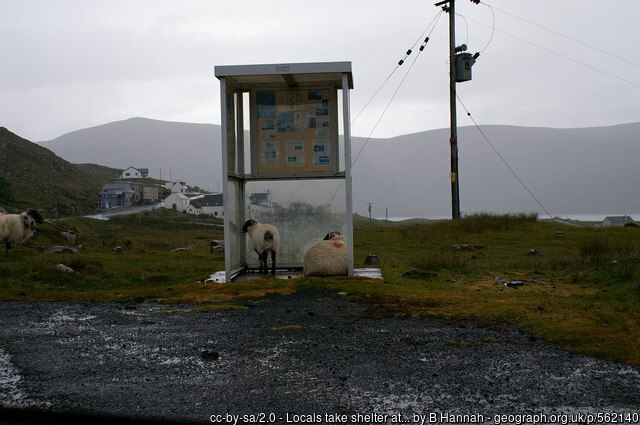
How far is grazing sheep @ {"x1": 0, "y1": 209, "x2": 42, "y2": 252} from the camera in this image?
64.2 feet

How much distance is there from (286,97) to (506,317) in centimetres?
904

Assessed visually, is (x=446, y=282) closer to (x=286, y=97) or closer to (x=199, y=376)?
(x=286, y=97)

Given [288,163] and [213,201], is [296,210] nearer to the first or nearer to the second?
[288,163]

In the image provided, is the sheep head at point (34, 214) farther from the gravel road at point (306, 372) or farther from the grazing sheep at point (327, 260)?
the gravel road at point (306, 372)

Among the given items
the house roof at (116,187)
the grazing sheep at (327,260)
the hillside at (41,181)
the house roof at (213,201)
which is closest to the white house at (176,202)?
the house roof at (213,201)

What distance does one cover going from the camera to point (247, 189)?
51.6ft

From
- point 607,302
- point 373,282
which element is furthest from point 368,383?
point 373,282

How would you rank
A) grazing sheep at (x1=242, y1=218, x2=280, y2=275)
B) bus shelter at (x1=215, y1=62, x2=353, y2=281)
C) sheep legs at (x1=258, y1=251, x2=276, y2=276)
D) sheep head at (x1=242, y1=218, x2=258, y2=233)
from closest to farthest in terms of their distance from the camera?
grazing sheep at (x1=242, y1=218, x2=280, y2=275), sheep legs at (x1=258, y1=251, x2=276, y2=276), sheep head at (x1=242, y1=218, x2=258, y2=233), bus shelter at (x1=215, y1=62, x2=353, y2=281)

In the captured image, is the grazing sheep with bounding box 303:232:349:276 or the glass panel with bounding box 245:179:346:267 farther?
the glass panel with bounding box 245:179:346:267

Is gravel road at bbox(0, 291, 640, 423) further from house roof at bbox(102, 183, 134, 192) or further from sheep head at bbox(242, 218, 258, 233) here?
house roof at bbox(102, 183, 134, 192)

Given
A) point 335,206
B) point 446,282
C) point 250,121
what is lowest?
point 446,282

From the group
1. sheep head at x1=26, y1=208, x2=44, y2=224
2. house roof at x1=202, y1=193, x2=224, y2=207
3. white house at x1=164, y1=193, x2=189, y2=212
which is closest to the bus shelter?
sheep head at x1=26, y1=208, x2=44, y2=224

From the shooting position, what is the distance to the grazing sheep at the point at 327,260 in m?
13.3

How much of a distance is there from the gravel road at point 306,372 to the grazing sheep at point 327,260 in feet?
15.7
